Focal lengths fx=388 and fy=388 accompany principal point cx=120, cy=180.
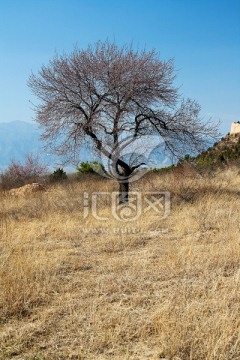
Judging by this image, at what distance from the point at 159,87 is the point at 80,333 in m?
10.6

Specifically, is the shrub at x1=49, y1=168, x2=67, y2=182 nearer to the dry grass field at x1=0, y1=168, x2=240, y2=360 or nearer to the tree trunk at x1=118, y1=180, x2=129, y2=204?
the tree trunk at x1=118, y1=180, x2=129, y2=204

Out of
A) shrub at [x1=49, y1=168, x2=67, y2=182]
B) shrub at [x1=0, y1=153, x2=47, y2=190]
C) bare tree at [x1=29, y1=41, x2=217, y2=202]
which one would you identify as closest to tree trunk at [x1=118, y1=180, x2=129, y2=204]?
bare tree at [x1=29, y1=41, x2=217, y2=202]

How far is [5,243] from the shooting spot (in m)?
7.61

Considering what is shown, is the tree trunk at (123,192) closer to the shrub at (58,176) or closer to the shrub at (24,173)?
the shrub at (58,176)

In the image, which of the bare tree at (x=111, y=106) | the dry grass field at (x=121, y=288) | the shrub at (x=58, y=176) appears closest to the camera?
the dry grass field at (x=121, y=288)

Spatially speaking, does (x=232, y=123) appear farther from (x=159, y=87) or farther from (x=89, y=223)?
(x=89, y=223)

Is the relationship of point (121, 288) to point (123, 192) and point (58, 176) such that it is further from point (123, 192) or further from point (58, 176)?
point (58, 176)

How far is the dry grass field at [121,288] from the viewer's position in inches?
145

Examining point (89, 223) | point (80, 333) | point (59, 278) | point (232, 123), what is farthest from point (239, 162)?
point (232, 123)

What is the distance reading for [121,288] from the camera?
17.2ft

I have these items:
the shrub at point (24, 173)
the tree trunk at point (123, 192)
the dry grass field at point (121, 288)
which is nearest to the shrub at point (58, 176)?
the shrub at point (24, 173)

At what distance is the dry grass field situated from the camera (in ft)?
12.1

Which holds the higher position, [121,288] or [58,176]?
[58,176]

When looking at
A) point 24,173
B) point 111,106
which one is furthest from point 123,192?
point 24,173
